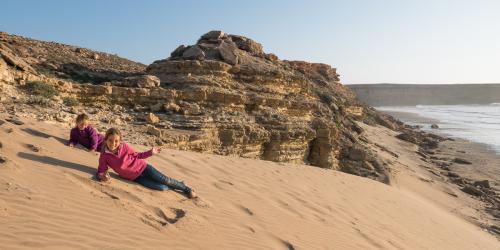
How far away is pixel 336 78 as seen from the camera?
147ft

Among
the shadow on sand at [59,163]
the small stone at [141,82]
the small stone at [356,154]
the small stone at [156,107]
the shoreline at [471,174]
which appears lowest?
the shoreline at [471,174]

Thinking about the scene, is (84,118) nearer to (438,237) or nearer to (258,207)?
(258,207)

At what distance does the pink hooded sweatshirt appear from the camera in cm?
477

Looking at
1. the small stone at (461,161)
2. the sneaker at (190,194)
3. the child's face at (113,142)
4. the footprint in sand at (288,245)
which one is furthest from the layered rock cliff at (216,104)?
the small stone at (461,161)

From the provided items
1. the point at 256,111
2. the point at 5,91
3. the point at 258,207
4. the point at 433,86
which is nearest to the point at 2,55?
the point at 5,91

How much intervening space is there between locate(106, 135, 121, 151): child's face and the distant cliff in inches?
4100

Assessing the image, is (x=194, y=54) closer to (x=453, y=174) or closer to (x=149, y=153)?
(x=149, y=153)

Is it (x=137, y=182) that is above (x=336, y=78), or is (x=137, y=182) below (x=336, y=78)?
below

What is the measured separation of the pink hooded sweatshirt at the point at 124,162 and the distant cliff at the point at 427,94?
104 metres

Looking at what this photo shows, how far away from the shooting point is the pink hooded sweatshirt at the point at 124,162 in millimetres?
4770

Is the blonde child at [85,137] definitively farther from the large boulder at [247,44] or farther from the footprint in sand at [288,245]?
the large boulder at [247,44]

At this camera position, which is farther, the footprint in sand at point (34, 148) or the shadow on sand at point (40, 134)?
the shadow on sand at point (40, 134)

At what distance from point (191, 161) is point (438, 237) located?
4726mm

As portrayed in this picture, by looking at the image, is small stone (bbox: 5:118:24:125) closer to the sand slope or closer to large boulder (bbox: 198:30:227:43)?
the sand slope
